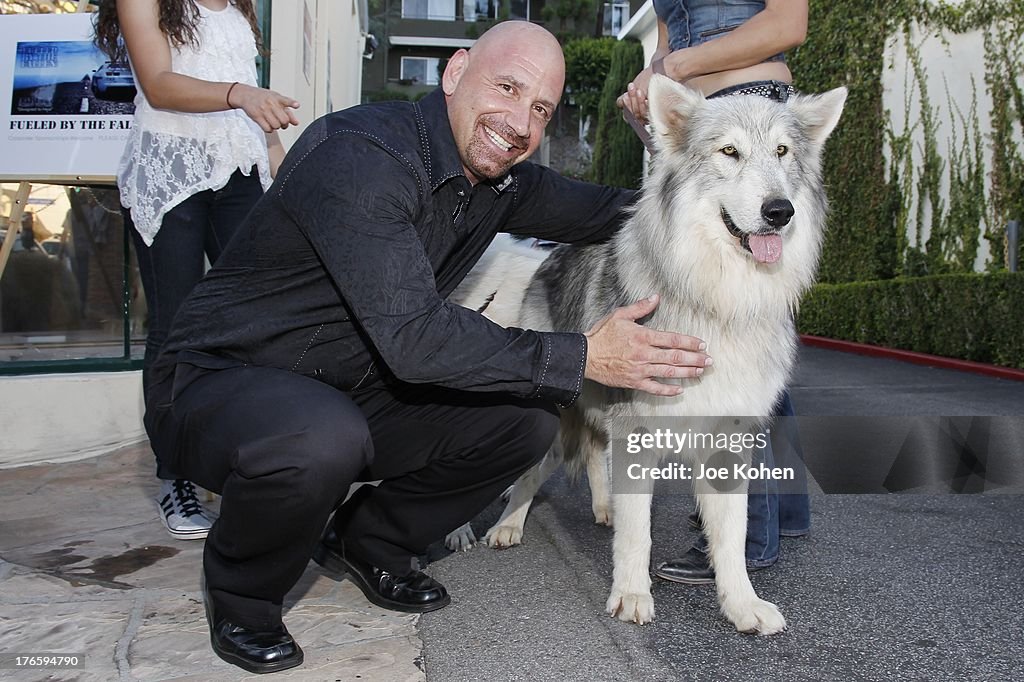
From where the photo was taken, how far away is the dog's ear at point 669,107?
277 centimetres

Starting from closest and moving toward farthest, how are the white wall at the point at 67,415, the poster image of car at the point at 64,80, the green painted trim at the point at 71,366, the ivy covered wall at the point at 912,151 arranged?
the poster image of car at the point at 64,80 < the white wall at the point at 67,415 < the green painted trim at the point at 71,366 < the ivy covered wall at the point at 912,151

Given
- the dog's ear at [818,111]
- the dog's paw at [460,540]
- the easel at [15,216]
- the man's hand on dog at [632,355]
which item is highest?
the dog's ear at [818,111]

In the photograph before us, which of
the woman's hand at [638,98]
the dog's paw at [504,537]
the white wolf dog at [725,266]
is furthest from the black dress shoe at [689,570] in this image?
the woman's hand at [638,98]

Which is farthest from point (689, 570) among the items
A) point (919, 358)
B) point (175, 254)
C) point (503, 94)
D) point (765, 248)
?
point (919, 358)

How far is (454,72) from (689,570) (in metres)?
1.76

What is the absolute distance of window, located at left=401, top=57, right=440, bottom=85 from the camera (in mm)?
37125

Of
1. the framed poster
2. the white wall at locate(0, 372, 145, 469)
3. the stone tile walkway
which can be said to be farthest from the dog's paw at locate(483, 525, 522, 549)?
the framed poster

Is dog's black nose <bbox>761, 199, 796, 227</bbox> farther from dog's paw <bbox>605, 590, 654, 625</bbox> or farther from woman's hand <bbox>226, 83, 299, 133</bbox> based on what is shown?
woman's hand <bbox>226, 83, 299, 133</bbox>

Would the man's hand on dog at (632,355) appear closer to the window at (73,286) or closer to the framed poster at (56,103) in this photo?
the framed poster at (56,103)

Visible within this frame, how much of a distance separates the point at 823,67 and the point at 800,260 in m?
10.8

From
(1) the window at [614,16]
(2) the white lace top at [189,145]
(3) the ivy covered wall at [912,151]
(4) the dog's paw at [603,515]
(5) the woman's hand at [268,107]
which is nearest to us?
(5) the woman's hand at [268,107]

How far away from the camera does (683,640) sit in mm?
2574
